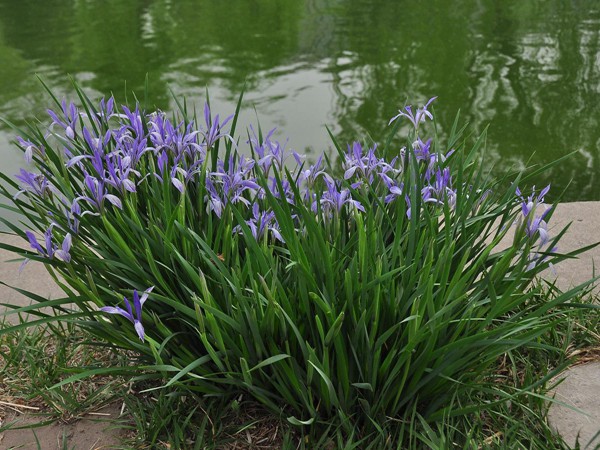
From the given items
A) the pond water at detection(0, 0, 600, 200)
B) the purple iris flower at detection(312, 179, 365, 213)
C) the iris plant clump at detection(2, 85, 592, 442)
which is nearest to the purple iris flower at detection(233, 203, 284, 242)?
the iris plant clump at detection(2, 85, 592, 442)

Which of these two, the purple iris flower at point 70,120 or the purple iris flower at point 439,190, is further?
the purple iris flower at point 70,120

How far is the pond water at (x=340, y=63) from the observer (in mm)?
4801

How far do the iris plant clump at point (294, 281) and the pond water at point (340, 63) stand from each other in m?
1.86

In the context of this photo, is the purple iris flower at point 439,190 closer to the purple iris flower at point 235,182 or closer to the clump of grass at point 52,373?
the purple iris flower at point 235,182

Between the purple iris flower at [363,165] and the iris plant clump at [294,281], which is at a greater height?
the purple iris flower at [363,165]

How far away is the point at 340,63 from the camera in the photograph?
598 centimetres

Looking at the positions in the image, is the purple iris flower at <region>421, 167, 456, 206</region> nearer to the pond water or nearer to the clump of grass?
the clump of grass

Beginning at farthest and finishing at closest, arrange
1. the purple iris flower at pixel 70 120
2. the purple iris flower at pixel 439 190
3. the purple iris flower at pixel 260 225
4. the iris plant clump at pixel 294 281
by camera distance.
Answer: the purple iris flower at pixel 70 120, the purple iris flower at pixel 439 190, the purple iris flower at pixel 260 225, the iris plant clump at pixel 294 281

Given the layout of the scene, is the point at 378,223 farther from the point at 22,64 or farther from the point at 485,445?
the point at 22,64

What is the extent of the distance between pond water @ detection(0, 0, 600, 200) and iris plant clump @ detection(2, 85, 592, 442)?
1.86 metres

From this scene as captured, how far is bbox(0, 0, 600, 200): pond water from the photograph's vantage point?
4801 millimetres

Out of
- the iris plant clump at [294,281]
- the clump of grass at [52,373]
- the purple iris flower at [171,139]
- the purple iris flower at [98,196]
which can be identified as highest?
the purple iris flower at [171,139]

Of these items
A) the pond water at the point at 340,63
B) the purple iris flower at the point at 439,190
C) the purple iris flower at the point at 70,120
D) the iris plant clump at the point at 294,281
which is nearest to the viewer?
the iris plant clump at the point at 294,281

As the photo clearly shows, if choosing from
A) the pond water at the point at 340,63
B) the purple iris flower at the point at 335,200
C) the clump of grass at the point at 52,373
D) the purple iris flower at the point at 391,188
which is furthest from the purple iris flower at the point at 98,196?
the pond water at the point at 340,63
